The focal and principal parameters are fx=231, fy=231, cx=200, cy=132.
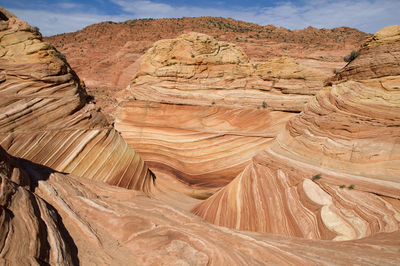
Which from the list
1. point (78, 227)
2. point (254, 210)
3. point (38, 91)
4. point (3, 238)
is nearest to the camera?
point (3, 238)

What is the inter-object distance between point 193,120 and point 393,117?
20.5 ft

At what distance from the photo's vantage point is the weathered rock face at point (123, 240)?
2.43 metres

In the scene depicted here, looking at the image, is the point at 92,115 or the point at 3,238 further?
the point at 92,115

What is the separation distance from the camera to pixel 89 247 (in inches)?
114

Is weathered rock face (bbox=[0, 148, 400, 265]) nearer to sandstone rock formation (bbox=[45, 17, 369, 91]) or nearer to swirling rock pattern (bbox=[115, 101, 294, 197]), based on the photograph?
swirling rock pattern (bbox=[115, 101, 294, 197])

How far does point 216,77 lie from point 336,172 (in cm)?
587

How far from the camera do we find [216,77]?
9305 mm

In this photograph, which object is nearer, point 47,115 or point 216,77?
point 47,115

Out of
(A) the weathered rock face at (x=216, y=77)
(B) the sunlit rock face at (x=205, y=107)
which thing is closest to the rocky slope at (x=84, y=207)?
(B) the sunlit rock face at (x=205, y=107)

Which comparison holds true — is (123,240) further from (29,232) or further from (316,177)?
(316,177)

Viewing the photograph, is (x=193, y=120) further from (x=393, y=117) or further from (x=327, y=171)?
(x=393, y=117)


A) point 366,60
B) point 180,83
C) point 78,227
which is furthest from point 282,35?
point 78,227

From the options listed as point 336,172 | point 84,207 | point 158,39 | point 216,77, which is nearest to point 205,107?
point 216,77

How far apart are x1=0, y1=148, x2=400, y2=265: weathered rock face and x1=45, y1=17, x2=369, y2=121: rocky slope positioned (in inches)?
330
